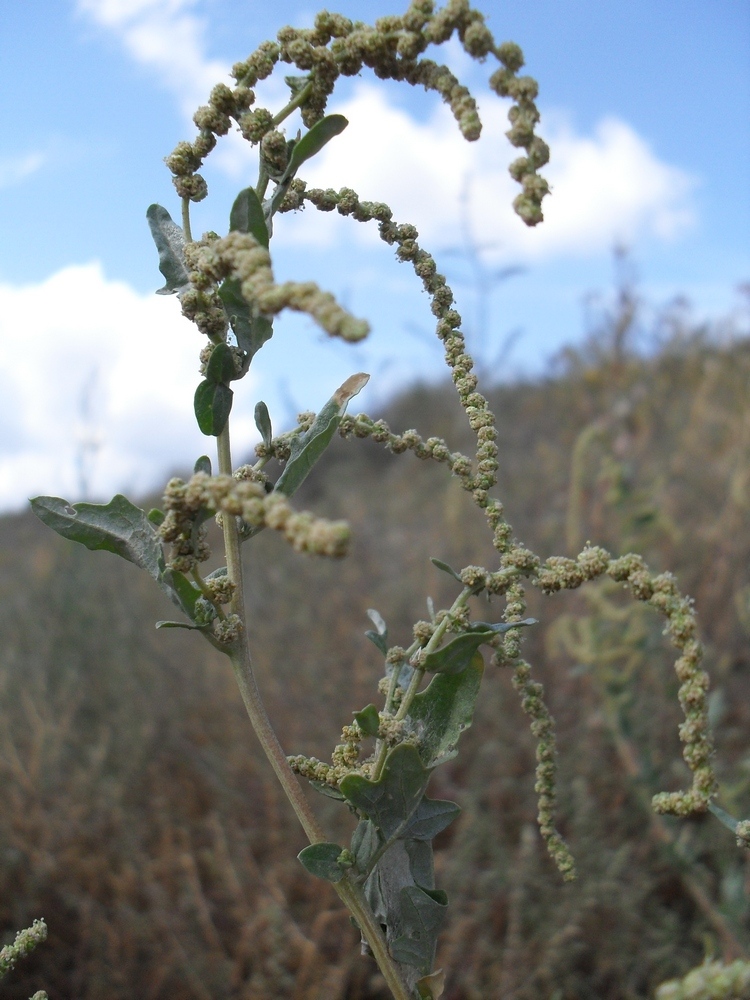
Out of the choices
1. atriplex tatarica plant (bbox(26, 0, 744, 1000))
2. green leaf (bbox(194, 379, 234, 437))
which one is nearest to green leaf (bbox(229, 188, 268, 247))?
atriplex tatarica plant (bbox(26, 0, 744, 1000))

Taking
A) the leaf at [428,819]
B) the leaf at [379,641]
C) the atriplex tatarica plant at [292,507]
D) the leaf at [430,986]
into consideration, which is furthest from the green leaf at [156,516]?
the leaf at [430,986]

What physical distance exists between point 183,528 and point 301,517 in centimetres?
21

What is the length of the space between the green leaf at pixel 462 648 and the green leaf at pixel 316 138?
0.38 meters

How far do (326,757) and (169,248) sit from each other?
2795 mm

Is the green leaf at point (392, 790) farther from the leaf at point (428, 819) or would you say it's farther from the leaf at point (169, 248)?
the leaf at point (169, 248)

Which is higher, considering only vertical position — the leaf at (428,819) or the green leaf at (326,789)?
the green leaf at (326,789)

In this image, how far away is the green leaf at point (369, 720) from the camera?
635 millimetres

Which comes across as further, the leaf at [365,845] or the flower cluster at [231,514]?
the leaf at [365,845]

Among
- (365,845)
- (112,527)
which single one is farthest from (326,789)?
(112,527)

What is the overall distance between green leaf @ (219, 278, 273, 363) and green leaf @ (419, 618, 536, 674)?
282mm

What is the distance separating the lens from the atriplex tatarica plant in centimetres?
62

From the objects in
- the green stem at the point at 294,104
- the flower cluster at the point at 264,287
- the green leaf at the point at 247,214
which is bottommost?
the flower cluster at the point at 264,287

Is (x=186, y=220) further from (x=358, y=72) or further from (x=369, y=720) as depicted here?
(x=369, y=720)

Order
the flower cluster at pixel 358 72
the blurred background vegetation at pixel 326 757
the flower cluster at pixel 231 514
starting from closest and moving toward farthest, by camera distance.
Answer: the flower cluster at pixel 231 514 < the flower cluster at pixel 358 72 < the blurred background vegetation at pixel 326 757
